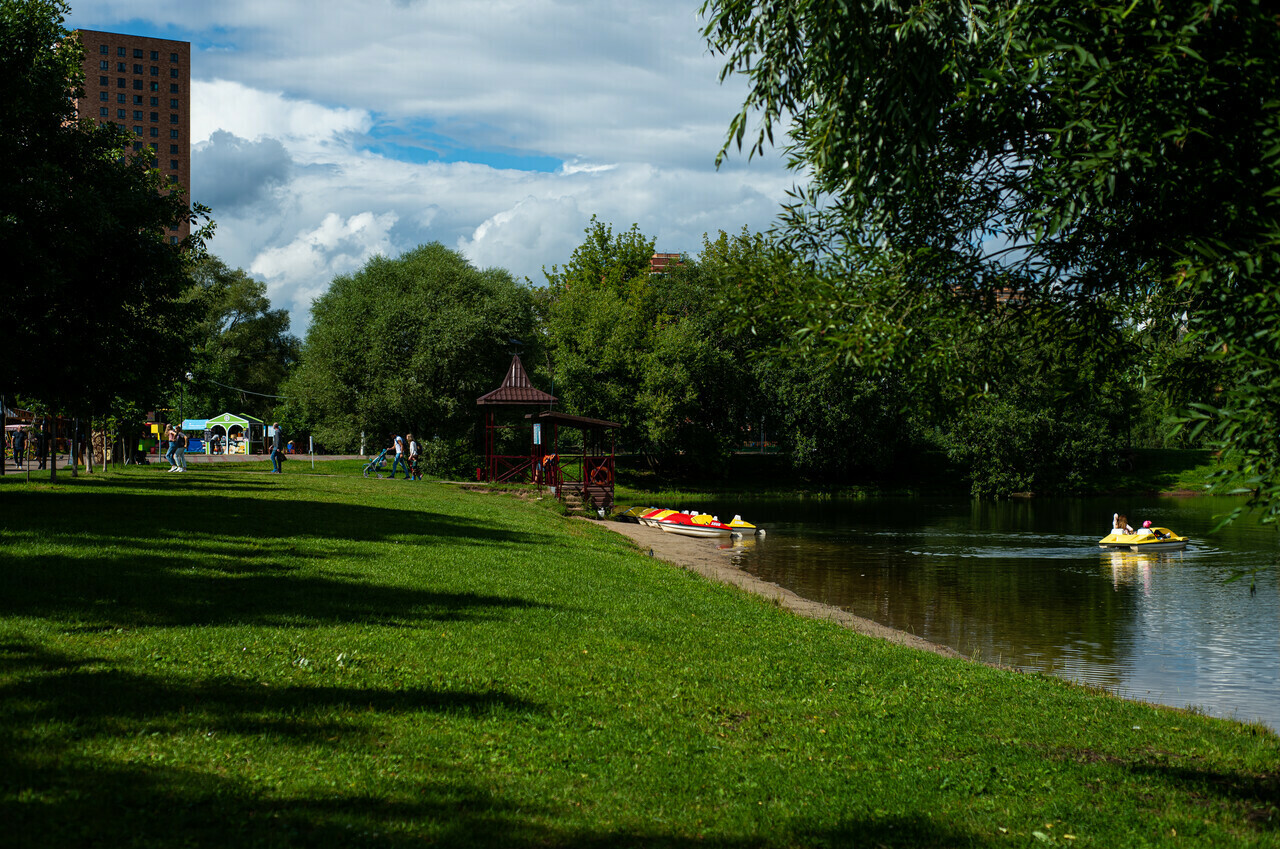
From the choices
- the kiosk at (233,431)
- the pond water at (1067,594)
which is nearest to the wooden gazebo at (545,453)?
the pond water at (1067,594)

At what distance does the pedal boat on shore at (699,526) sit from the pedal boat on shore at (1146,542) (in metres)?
13.1

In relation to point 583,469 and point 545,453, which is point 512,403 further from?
point 583,469

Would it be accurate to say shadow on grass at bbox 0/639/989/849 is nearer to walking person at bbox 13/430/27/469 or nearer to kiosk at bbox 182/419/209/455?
walking person at bbox 13/430/27/469

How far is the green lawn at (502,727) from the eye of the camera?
582 centimetres

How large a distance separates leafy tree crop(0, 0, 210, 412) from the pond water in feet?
54.4

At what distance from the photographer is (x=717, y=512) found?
5306 cm

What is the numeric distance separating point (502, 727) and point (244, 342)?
9718 centimetres

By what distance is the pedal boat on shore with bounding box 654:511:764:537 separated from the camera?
38.8 metres

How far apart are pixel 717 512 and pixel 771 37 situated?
4559cm

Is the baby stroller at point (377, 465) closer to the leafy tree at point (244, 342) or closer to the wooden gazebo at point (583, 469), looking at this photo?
the wooden gazebo at point (583, 469)

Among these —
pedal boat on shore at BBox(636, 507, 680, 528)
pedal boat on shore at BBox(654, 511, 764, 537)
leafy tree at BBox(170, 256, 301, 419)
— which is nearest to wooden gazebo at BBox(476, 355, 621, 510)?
pedal boat on shore at BBox(636, 507, 680, 528)

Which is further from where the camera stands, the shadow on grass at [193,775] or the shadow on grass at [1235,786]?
the shadow on grass at [1235,786]

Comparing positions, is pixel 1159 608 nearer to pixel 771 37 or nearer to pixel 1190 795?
pixel 1190 795

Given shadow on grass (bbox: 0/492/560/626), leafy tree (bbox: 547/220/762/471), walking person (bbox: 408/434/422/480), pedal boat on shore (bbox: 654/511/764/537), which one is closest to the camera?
shadow on grass (bbox: 0/492/560/626)
